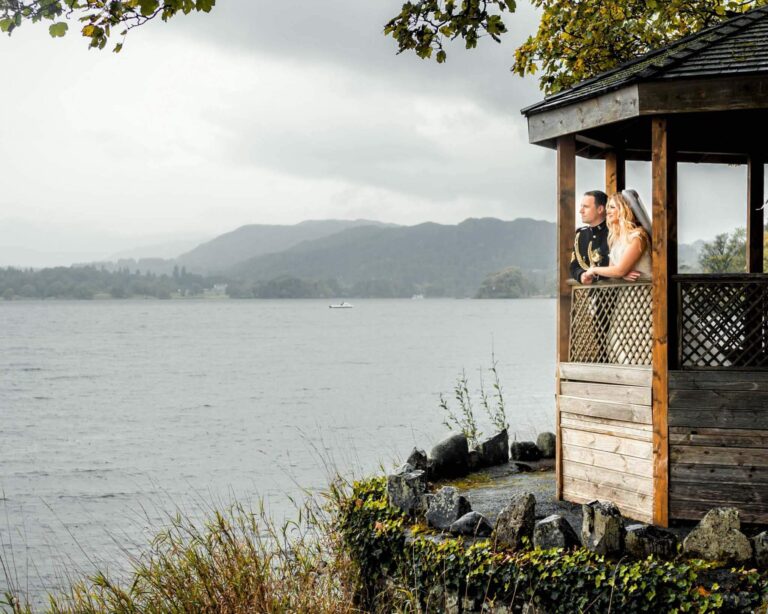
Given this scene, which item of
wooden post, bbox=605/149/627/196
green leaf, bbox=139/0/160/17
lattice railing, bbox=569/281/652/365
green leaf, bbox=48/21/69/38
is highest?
green leaf, bbox=139/0/160/17

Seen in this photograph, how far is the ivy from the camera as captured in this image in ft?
22.4

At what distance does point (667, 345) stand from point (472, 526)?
7.84ft

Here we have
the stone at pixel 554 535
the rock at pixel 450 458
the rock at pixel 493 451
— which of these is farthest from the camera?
the rock at pixel 493 451

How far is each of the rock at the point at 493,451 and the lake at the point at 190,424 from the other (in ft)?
16.5

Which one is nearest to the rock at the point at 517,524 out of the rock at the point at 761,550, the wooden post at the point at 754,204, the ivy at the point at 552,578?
the ivy at the point at 552,578

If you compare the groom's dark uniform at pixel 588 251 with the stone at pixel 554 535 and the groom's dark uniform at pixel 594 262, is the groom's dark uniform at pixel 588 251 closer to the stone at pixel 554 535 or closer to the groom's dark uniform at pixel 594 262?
the groom's dark uniform at pixel 594 262

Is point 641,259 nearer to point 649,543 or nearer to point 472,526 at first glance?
point 649,543

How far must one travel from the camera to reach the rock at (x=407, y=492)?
29.2 ft

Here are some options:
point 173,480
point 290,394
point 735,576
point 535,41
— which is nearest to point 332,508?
point 735,576

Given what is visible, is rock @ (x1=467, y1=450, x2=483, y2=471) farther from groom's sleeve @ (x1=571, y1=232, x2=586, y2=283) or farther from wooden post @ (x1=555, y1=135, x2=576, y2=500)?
groom's sleeve @ (x1=571, y1=232, x2=586, y2=283)

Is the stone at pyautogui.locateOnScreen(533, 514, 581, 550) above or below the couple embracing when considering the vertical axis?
below

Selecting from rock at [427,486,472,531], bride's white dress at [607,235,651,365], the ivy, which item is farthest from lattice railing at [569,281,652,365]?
the ivy

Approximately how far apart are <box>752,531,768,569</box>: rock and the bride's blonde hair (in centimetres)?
291

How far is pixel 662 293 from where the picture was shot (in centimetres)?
823
